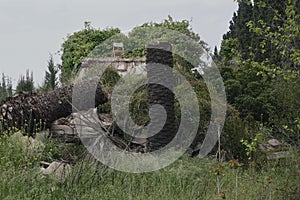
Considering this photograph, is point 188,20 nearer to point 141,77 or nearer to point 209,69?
point 209,69

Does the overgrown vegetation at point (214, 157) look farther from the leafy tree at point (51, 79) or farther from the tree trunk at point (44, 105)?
the tree trunk at point (44, 105)

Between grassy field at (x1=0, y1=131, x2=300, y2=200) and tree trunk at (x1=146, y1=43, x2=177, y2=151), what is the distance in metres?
1.46

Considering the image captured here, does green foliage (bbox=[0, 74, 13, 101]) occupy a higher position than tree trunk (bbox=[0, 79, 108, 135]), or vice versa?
green foliage (bbox=[0, 74, 13, 101])

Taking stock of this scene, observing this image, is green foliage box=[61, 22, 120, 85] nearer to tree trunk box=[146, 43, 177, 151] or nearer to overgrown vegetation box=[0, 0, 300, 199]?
overgrown vegetation box=[0, 0, 300, 199]

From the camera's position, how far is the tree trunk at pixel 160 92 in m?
6.68

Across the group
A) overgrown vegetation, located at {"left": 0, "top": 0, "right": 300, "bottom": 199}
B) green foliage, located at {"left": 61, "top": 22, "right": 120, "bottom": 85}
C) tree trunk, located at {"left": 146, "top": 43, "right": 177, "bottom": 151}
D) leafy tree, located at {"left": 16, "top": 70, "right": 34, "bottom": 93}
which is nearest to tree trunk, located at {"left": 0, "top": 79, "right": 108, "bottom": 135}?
overgrown vegetation, located at {"left": 0, "top": 0, "right": 300, "bottom": 199}

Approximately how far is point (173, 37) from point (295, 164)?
698 cm

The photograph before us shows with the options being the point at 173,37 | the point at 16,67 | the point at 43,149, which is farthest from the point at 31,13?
the point at 43,149

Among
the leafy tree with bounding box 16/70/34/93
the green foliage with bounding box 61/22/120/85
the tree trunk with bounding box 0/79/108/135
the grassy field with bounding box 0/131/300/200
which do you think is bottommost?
the grassy field with bounding box 0/131/300/200

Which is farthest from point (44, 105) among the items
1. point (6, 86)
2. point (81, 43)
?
point (81, 43)

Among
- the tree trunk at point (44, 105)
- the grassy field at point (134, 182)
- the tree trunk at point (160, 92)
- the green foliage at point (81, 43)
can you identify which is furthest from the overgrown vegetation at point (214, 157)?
the green foliage at point (81, 43)

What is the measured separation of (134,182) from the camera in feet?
14.3

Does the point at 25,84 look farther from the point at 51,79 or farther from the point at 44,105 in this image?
the point at 44,105

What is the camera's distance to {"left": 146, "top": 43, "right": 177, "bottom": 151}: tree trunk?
668 cm
